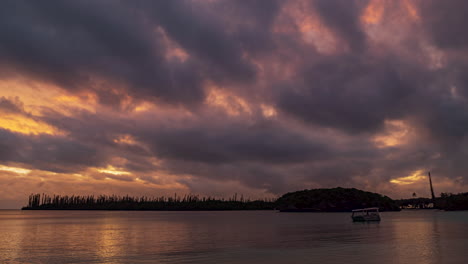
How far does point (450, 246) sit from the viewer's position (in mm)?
53844

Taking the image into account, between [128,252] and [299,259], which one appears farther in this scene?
[128,252]

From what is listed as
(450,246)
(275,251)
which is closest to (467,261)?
(450,246)

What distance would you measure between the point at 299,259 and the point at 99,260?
960 inches

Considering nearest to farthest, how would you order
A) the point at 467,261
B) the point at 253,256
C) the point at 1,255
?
1. the point at 467,261
2. the point at 253,256
3. the point at 1,255

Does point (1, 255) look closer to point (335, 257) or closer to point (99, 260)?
point (99, 260)

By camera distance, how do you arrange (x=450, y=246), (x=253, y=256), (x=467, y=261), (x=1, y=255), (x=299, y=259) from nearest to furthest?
1. (x=467, y=261)
2. (x=299, y=259)
3. (x=253, y=256)
4. (x=1, y=255)
5. (x=450, y=246)

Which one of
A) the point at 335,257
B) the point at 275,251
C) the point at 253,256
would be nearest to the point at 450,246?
the point at 335,257

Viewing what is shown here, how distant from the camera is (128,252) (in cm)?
5050

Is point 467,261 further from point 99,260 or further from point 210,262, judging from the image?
point 99,260

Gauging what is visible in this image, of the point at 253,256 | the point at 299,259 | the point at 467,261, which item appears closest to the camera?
the point at 467,261

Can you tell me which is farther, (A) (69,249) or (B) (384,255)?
(A) (69,249)

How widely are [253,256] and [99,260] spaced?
1907cm

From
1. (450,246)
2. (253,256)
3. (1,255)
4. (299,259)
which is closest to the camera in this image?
(299,259)

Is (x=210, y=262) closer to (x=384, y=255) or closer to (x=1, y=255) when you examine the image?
(x=384, y=255)
